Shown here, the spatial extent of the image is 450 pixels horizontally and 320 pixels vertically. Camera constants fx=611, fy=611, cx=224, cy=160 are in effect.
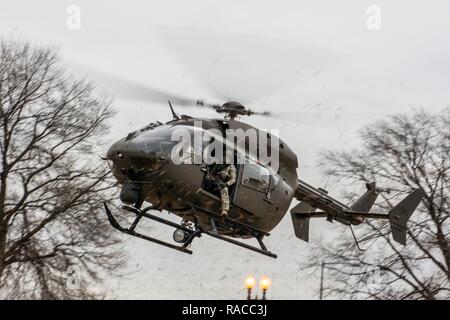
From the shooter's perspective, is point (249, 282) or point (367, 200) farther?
point (367, 200)

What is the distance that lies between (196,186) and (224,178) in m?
0.84

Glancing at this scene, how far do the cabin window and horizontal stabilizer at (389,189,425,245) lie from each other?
629cm

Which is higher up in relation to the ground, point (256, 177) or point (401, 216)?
point (401, 216)

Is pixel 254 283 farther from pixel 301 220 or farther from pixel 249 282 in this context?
pixel 301 220

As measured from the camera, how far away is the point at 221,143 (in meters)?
14.5

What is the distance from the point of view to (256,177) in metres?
15.2

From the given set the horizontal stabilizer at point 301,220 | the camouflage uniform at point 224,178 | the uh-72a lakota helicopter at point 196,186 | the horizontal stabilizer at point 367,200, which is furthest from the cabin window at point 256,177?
the horizontal stabilizer at point 367,200

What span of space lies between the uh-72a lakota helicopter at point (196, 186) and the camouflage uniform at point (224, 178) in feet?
0.57

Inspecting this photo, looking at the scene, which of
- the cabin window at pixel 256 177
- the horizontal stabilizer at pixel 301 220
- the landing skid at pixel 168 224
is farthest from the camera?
the horizontal stabilizer at pixel 301 220

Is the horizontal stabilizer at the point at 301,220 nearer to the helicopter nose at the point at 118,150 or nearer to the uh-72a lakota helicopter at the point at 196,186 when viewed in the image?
the uh-72a lakota helicopter at the point at 196,186

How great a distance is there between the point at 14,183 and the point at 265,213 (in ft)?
27.8

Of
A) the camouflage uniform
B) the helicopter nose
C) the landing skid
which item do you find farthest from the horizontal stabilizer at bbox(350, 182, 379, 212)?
the helicopter nose

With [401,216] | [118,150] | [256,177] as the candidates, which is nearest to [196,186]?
[256,177]

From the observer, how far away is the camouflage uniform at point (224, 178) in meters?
14.5
